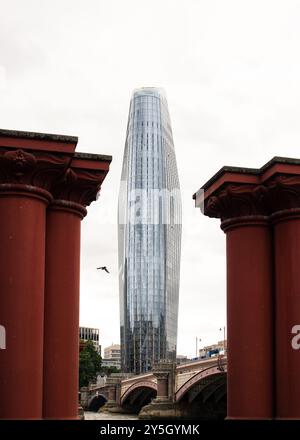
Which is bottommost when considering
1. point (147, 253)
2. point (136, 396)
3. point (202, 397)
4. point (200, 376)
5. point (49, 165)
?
point (136, 396)

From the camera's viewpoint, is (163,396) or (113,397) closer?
(163,396)

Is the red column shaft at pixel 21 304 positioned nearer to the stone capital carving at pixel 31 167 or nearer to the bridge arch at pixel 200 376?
the stone capital carving at pixel 31 167

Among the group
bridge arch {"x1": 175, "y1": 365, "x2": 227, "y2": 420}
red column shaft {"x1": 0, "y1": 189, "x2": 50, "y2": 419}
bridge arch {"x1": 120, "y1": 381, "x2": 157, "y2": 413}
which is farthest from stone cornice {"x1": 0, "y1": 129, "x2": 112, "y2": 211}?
bridge arch {"x1": 120, "y1": 381, "x2": 157, "y2": 413}

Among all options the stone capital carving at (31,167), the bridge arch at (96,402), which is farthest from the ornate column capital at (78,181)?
the bridge arch at (96,402)

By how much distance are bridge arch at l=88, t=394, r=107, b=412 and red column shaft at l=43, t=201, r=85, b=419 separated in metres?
103

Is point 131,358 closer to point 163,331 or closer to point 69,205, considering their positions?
point 163,331

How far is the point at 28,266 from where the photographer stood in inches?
519

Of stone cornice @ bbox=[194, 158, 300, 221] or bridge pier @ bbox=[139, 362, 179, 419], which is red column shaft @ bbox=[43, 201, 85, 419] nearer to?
stone cornice @ bbox=[194, 158, 300, 221]

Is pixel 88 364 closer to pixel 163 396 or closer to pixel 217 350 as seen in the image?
pixel 217 350

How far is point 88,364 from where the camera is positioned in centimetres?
11731

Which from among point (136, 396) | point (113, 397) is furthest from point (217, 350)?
point (113, 397)

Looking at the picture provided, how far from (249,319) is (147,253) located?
172m
